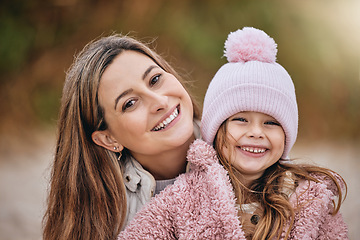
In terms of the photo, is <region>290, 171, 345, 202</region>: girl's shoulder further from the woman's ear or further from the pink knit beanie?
the woman's ear

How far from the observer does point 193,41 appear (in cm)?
532

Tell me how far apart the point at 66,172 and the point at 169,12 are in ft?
11.8

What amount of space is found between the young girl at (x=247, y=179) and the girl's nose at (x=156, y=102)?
210 millimetres

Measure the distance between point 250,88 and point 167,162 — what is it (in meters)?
0.59

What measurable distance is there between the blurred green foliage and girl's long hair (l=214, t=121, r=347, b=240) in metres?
3.26

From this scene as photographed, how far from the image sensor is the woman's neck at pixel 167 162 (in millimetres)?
2131

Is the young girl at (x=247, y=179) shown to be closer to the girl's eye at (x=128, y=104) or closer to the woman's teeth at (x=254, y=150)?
the woman's teeth at (x=254, y=150)

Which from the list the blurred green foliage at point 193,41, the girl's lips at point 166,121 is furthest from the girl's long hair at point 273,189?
the blurred green foliage at point 193,41

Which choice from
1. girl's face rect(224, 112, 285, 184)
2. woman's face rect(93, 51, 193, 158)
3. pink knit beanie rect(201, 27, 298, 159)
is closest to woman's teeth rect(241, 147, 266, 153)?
girl's face rect(224, 112, 285, 184)

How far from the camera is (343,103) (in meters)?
5.05

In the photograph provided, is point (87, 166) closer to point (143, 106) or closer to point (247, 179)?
point (143, 106)

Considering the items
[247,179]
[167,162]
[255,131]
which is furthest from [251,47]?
[167,162]

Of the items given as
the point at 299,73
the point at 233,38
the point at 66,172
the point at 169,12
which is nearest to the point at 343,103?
the point at 299,73

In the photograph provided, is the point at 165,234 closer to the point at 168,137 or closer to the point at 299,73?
the point at 168,137
